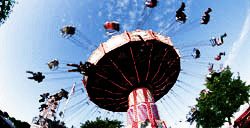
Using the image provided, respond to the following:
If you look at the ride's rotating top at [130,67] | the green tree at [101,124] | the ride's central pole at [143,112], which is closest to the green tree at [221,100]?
the ride's rotating top at [130,67]

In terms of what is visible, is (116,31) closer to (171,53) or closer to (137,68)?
(137,68)

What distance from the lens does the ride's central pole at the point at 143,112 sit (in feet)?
38.8

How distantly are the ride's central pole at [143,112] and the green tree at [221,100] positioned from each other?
8.57 m

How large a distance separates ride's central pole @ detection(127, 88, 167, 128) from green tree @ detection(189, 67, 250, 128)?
857 centimetres

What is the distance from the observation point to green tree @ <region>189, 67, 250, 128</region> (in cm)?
1798

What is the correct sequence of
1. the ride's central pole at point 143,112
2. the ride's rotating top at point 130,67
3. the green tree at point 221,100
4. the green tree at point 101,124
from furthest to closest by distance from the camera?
the green tree at point 101,124 → the green tree at point 221,100 → the ride's rotating top at point 130,67 → the ride's central pole at point 143,112

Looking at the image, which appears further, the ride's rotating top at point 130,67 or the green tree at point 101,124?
the green tree at point 101,124

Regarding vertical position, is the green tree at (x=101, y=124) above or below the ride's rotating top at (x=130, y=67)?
below

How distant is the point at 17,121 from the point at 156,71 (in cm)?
2645

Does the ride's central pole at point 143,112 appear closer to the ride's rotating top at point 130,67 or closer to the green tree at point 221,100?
the ride's rotating top at point 130,67

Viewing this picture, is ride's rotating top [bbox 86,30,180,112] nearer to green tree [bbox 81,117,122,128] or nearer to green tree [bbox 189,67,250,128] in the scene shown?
green tree [bbox 189,67,250,128]

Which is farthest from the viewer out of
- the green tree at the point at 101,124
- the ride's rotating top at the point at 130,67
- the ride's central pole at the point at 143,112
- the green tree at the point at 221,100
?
the green tree at the point at 101,124

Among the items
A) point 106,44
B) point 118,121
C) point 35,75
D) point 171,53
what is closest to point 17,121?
point 118,121

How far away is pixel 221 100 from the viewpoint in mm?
18406
